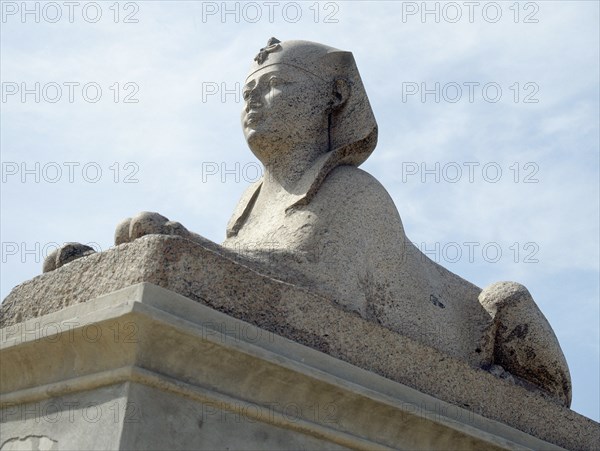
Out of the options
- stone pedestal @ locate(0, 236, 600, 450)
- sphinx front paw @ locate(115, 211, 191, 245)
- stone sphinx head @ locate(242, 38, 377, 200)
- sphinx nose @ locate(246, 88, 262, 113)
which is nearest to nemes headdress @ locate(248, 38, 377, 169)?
stone sphinx head @ locate(242, 38, 377, 200)

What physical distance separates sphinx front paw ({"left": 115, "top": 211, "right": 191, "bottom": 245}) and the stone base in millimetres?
383

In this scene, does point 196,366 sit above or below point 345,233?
below

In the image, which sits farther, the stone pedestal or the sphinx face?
the sphinx face

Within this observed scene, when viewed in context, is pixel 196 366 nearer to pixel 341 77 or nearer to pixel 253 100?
pixel 253 100

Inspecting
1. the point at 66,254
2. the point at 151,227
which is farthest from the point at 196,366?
the point at 66,254

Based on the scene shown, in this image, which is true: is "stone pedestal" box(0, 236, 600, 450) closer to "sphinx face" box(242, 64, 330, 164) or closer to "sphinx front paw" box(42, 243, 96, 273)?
"sphinx front paw" box(42, 243, 96, 273)

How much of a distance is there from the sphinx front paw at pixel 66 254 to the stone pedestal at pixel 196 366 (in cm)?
13

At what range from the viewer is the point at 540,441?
16.2ft

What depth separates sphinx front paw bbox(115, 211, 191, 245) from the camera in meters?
4.03

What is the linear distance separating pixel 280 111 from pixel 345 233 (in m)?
0.77

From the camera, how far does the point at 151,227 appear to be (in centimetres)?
403

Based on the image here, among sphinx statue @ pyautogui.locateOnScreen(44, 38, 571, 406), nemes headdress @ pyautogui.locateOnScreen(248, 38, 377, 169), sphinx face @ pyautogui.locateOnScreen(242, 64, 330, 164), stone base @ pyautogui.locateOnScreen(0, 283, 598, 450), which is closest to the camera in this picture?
stone base @ pyautogui.locateOnScreen(0, 283, 598, 450)

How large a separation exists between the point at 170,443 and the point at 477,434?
1510 millimetres

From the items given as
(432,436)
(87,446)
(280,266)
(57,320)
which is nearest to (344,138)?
(280,266)
